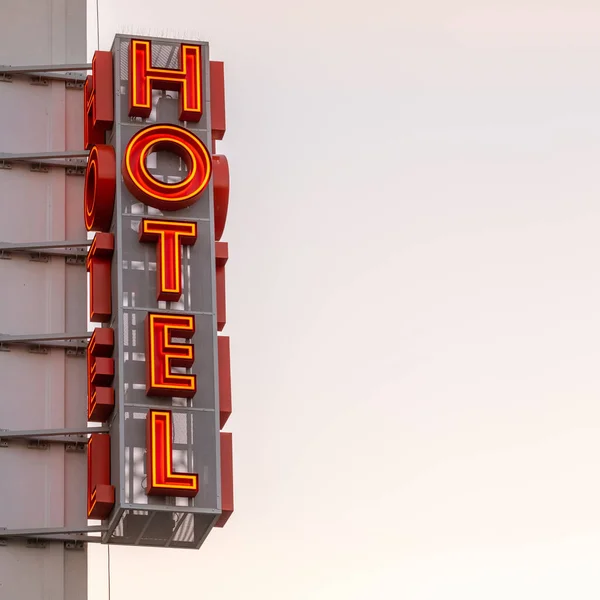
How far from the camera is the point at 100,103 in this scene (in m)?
26.7

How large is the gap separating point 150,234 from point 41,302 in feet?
8.02

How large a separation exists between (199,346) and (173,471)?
6.27 feet

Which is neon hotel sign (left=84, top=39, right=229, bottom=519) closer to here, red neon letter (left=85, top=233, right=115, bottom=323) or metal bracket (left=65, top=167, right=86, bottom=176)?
red neon letter (left=85, top=233, right=115, bottom=323)

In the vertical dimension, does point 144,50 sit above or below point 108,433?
above

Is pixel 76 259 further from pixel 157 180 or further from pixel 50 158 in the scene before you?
pixel 157 180

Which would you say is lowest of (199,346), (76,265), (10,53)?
(199,346)

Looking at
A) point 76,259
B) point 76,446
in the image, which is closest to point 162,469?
point 76,446

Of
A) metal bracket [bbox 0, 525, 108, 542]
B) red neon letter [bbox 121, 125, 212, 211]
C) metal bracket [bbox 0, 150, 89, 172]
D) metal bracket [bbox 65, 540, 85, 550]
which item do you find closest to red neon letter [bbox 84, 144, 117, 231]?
red neon letter [bbox 121, 125, 212, 211]

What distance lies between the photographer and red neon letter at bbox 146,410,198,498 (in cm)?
2409

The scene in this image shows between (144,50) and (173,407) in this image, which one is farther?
(144,50)

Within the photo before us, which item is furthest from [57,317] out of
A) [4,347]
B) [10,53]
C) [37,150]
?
[10,53]

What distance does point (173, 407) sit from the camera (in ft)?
81.1

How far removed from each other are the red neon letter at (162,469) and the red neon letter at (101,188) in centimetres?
340

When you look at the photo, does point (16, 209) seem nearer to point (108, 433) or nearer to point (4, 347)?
point (4, 347)
